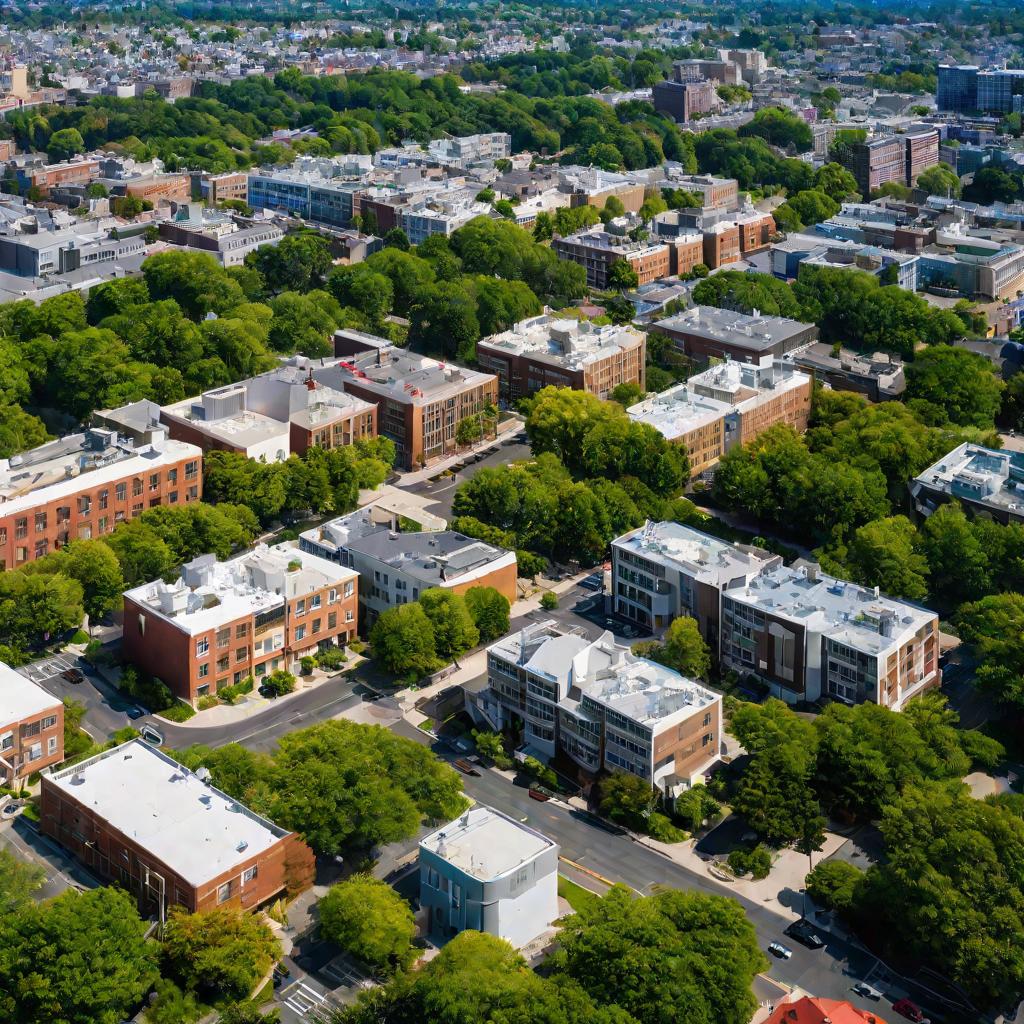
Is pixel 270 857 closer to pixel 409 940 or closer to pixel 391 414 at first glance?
pixel 409 940

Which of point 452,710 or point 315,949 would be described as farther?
point 452,710

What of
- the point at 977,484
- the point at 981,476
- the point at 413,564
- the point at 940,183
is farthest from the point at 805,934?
the point at 940,183

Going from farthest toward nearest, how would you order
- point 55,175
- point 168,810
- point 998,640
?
point 55,175, point 998,640, point 168,810

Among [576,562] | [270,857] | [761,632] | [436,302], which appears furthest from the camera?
[436,302]

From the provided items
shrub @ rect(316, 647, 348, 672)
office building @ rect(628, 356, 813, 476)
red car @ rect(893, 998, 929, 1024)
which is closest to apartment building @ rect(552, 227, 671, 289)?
office building @ rect(628, 356, 813, 476)

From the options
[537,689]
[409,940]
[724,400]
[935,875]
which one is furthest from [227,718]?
[724,400]

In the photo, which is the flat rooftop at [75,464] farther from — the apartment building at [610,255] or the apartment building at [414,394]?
the apartment building at [610,255]

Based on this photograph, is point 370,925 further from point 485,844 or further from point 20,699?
point 20,699
